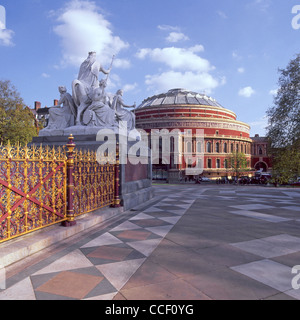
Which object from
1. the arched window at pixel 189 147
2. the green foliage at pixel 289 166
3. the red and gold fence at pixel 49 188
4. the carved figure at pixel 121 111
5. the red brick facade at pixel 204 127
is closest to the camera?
the red and gold fence at pixel 49 188

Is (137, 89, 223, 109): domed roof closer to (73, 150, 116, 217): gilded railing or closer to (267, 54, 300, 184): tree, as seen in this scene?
(267, 54, 300, 184): tree

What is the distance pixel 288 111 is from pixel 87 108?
10139 millimetres

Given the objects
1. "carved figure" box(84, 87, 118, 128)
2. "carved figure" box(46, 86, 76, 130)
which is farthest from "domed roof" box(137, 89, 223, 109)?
"carved figure" box(84, 87, 118, 128)

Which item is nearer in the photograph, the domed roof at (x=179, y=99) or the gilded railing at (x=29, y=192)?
the gilded railing at (x=29, y=192)

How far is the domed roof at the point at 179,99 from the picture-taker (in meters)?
52.9

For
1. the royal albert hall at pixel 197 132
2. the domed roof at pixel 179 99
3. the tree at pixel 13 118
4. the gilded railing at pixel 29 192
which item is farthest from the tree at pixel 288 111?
the domed roof at pixel 179 99

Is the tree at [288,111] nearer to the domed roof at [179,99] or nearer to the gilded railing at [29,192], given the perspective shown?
the gilded railing at [29,192]

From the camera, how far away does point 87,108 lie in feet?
27.8

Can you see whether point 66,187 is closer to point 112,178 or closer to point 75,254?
point 75,254

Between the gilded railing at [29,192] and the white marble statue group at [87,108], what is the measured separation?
3.41 metres

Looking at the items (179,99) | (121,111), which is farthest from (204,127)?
(121,111)

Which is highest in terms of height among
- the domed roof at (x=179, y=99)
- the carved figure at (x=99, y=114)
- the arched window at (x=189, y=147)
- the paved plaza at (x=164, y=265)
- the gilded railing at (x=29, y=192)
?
the domed roof at (x=179, y=99)

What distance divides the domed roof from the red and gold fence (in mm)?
45972

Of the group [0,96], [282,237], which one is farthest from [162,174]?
[282,237]
